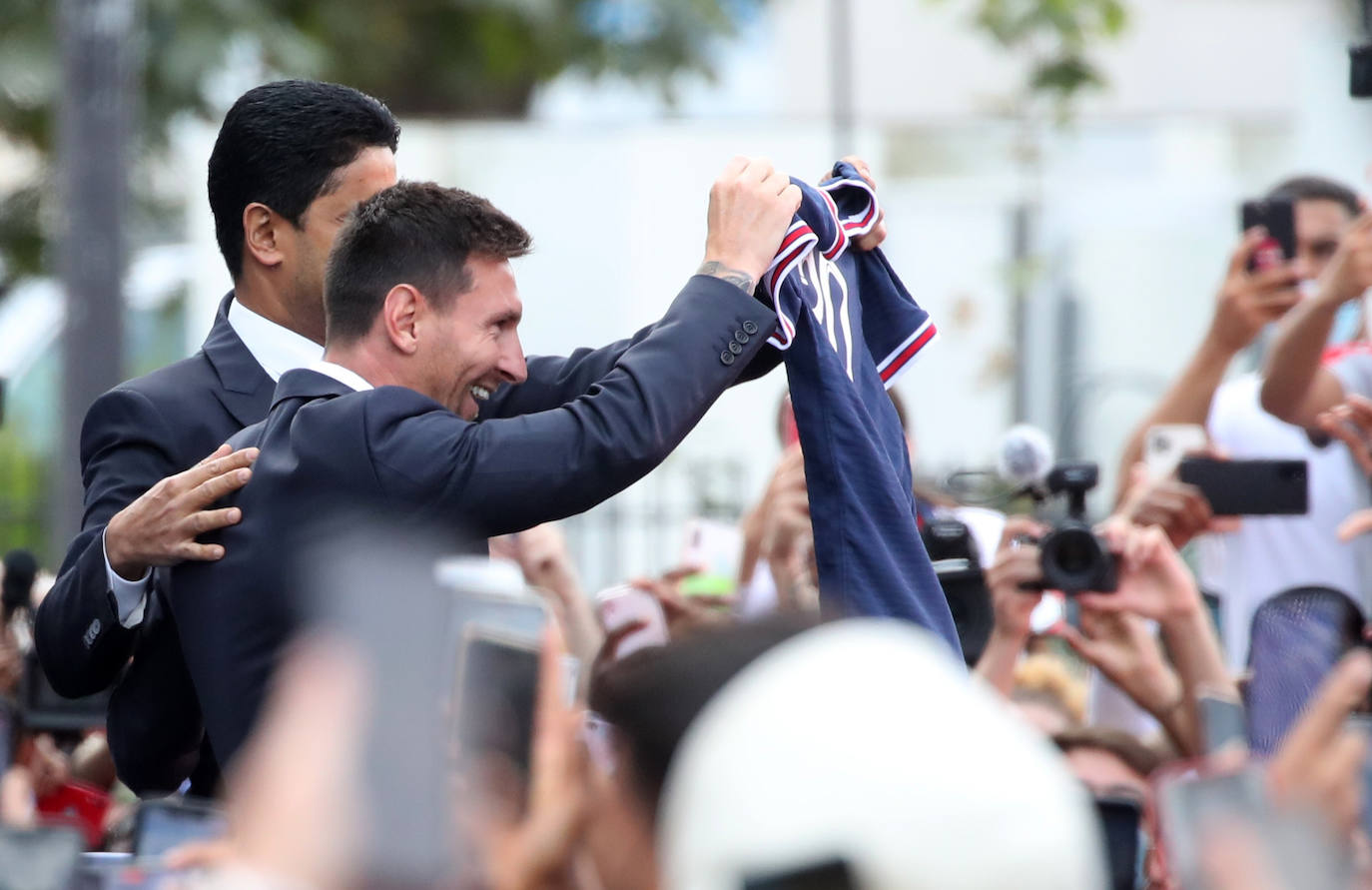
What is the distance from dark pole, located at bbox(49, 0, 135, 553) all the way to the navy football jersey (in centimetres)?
394

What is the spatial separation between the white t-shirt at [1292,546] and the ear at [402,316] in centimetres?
258

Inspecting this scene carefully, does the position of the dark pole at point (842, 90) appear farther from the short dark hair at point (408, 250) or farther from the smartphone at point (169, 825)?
the smartphone at point (169, 825)

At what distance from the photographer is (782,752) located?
1127 millimetres

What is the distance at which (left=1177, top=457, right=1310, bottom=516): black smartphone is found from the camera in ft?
13.3

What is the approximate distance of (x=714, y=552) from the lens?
192 inches

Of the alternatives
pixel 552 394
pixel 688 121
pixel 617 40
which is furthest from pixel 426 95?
pixel 552 394

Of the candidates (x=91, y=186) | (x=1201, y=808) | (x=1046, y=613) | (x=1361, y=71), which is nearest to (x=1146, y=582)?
(x=1046, y=613)

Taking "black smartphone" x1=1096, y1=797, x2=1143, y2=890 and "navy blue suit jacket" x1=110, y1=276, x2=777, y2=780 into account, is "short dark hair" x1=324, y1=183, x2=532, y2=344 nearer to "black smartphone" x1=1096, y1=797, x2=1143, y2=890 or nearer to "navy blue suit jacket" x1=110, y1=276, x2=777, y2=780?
"navy blue suit jacket" x1=110, y1=276, x2=777, y2=780

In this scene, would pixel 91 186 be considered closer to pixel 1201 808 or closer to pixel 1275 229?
pixel 1275 229

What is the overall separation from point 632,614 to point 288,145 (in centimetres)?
135

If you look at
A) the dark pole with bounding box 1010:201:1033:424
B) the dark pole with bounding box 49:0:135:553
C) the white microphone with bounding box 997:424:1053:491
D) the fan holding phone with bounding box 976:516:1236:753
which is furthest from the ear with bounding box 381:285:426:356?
the dark pole with bounding box 1010:201:1033:424

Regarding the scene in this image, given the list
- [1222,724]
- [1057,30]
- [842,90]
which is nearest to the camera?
[1222,724]

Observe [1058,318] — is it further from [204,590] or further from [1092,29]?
[204,590]

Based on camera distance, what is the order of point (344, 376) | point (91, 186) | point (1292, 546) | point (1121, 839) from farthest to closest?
1. point (91, 186)
2. point (1292, 546)
3. point (1121, 839)
4. point (344, 376)
